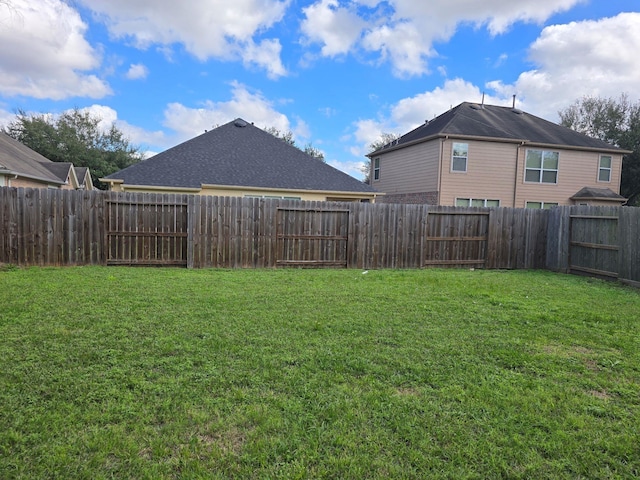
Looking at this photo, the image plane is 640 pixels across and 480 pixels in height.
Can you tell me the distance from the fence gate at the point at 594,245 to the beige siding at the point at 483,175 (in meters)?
7.24

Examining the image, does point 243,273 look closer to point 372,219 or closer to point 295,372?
point 372,219

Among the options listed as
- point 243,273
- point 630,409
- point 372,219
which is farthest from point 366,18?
point 630,409

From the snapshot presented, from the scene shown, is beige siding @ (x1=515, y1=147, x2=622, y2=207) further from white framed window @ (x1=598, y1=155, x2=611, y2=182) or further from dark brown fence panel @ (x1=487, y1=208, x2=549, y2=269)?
dark brown fence panel @ (x1=487, y1=208, x2=549, y2=269)

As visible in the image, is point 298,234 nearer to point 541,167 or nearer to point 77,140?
point 541,167

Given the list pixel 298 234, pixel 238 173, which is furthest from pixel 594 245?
pixel 238 173

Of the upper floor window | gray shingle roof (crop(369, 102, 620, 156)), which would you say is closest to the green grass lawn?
gray shingle roof (crop(369, 102, 620, 156))

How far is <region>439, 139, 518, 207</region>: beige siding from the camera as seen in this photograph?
17203 mm

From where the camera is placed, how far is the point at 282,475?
2.10 meters

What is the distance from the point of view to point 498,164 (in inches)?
702

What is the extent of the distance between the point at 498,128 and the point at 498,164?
1859mm

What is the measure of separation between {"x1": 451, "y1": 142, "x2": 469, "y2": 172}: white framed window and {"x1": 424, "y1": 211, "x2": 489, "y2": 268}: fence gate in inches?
283

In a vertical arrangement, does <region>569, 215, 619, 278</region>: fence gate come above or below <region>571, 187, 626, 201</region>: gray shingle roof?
below

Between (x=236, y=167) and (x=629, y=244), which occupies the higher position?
(x=236, y=167)

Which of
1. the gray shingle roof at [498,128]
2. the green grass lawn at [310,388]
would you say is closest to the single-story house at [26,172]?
the green grass lawn at [310,388]
